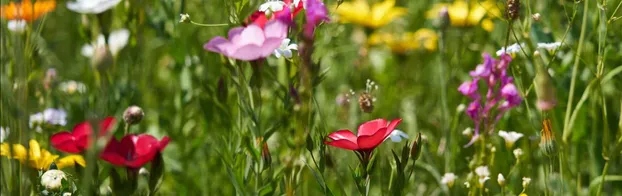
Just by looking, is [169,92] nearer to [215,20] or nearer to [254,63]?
[215,20]

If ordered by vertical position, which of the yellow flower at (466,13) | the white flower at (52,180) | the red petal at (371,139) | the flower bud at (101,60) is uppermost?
the flower bud at (101,60)

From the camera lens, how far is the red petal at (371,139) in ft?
3.60

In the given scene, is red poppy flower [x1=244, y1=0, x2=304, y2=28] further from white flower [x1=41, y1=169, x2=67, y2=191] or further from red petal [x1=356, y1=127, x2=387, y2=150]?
white flower [x1=41, y1=169, x2=67, y2=191]

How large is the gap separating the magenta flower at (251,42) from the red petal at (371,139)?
165mm

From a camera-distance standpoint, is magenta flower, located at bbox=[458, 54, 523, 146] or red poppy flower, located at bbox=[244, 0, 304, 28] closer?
red poppy flower, located at bbox=[244, 0, 304, 28]

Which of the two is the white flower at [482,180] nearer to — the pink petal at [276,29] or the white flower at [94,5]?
the pink petal at [276,29]

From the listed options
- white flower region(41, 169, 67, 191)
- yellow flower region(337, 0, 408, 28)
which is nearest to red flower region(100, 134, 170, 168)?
white flower region(41, 169, 67, 191)

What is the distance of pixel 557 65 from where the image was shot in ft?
5.99

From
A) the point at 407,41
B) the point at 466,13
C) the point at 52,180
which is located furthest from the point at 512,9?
the point at 407,41

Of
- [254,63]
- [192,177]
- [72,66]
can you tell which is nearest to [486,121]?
[254,63]

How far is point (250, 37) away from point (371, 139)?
216 mm

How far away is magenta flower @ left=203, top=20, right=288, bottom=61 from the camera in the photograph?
1.09 metres

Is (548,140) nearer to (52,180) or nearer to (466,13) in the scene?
(52,180)

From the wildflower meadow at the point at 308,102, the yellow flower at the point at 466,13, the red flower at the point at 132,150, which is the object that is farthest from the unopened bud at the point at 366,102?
the yellow flower at the point at 466,13
